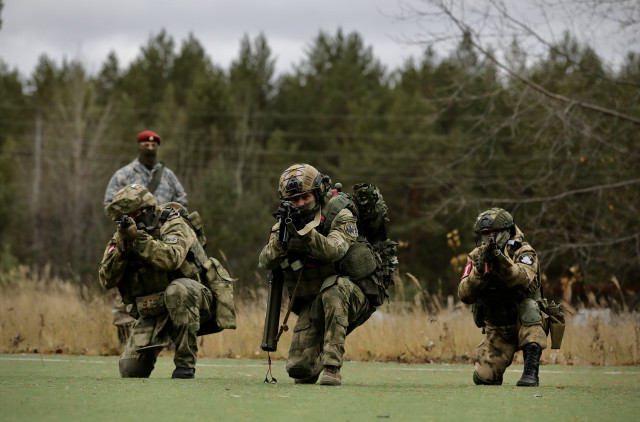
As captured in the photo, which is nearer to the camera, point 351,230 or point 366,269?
point 351,230

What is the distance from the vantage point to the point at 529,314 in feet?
28.3

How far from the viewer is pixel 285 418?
569 cm

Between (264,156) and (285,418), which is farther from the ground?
(264,156)

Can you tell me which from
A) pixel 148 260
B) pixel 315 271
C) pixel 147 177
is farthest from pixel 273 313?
pixel 147 177

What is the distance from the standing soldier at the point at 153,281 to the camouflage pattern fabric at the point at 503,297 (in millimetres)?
2415

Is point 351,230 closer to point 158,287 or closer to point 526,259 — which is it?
point 526,259

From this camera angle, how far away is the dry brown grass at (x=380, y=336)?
12828 millimetres

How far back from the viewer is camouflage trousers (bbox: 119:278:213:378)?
8.65 metres

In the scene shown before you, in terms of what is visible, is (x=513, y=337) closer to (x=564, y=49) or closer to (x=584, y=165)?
(x=564, y=49)

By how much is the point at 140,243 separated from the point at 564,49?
39.1 feet

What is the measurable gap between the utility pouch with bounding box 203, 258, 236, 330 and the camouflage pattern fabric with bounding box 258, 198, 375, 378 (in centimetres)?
76

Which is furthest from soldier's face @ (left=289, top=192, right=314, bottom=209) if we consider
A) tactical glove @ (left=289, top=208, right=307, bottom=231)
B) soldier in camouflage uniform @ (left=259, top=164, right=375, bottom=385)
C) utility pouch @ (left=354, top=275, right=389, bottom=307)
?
utility pouch @ (left=354, top=275, right=389, bottom=307)

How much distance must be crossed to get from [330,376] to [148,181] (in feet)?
15.7

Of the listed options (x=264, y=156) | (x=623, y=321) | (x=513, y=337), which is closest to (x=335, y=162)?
(x=264, y=156)
